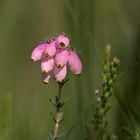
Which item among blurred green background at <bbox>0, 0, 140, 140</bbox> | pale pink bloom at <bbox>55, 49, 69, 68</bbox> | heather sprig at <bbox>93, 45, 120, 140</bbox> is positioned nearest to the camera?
pale pink bloom at <bbox>55, 49, 69, 68</bbox>

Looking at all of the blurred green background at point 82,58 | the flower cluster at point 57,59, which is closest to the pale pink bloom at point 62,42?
the flower cluster at point 57,59

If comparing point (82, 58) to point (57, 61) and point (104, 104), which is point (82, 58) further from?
point (57, 61)

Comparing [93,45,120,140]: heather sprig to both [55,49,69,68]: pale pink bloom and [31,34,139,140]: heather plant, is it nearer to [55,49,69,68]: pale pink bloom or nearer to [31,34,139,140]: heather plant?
[31,34,139,140]: heather plant

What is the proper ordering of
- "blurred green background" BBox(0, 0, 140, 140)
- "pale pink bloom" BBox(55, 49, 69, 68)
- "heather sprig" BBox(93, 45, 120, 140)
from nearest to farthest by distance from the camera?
"pale pink bloom" BBox(55, 49, 69, 68), "heather sprig" BBox(93, 45, 120, 140), "blurred green background" BBox(0, 0, 140, 140)

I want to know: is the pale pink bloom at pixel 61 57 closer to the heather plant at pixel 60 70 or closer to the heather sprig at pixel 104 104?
the heather plant at pixel 60 70

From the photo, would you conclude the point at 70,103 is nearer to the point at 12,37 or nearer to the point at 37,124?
the point at 37,124

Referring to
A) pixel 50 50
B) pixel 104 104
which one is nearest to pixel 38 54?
pixel 50 50

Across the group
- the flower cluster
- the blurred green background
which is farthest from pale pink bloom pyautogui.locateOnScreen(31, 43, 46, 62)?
the blurred green background
